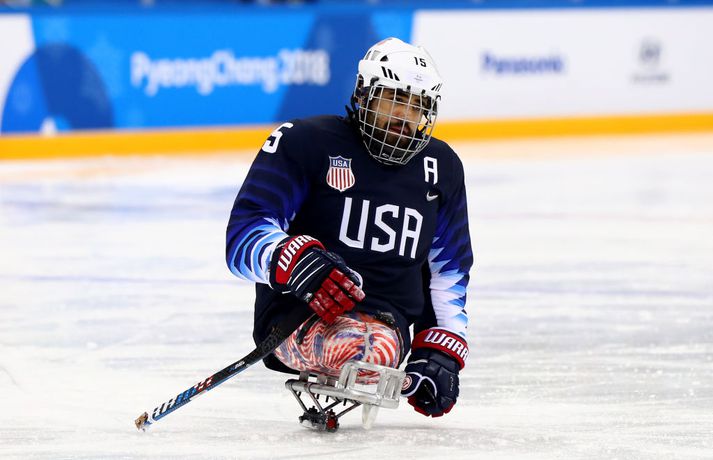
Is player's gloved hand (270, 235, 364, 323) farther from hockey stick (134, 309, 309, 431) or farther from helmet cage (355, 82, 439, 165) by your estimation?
helmet cage (355, 82, 439, 165)

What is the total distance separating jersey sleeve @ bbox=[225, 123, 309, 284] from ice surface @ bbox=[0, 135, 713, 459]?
1.26 feet

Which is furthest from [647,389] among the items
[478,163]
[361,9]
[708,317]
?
[361,9]

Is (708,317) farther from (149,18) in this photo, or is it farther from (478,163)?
(149,18)

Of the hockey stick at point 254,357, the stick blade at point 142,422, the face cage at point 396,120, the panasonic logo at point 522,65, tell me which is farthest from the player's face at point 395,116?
the panasonic logo at point 522,65

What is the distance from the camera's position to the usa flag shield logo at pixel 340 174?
2791 millimetres

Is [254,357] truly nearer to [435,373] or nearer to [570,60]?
[435,373]

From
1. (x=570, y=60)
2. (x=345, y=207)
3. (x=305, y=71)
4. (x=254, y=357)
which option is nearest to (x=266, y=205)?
(x=345, y=207)

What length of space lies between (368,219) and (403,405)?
546 millimetres

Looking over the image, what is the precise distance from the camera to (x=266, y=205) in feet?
8.96

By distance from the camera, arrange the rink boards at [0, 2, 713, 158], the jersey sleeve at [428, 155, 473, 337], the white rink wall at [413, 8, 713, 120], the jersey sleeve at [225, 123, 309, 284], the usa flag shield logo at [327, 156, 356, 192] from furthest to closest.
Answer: the white rink wall at [413, 8, 713, 120]
the rink boards at [0, 2, 713, 158]
the jersey sleeve at [428, 155, 473, 337]
the usa flag shield logo at [327, 156, 356, 192]
the jersey sleeve at [225, 123, 309, 284]

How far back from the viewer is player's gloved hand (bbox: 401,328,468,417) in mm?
2834

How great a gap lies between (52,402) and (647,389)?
4.76ft

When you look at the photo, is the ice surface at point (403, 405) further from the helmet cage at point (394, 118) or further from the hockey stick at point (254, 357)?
the helmet cage at point (394, 118)

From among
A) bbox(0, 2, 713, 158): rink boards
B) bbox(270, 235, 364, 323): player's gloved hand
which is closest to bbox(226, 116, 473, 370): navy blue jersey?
bbox(270, 235, 364, 323): player's gloved hand
